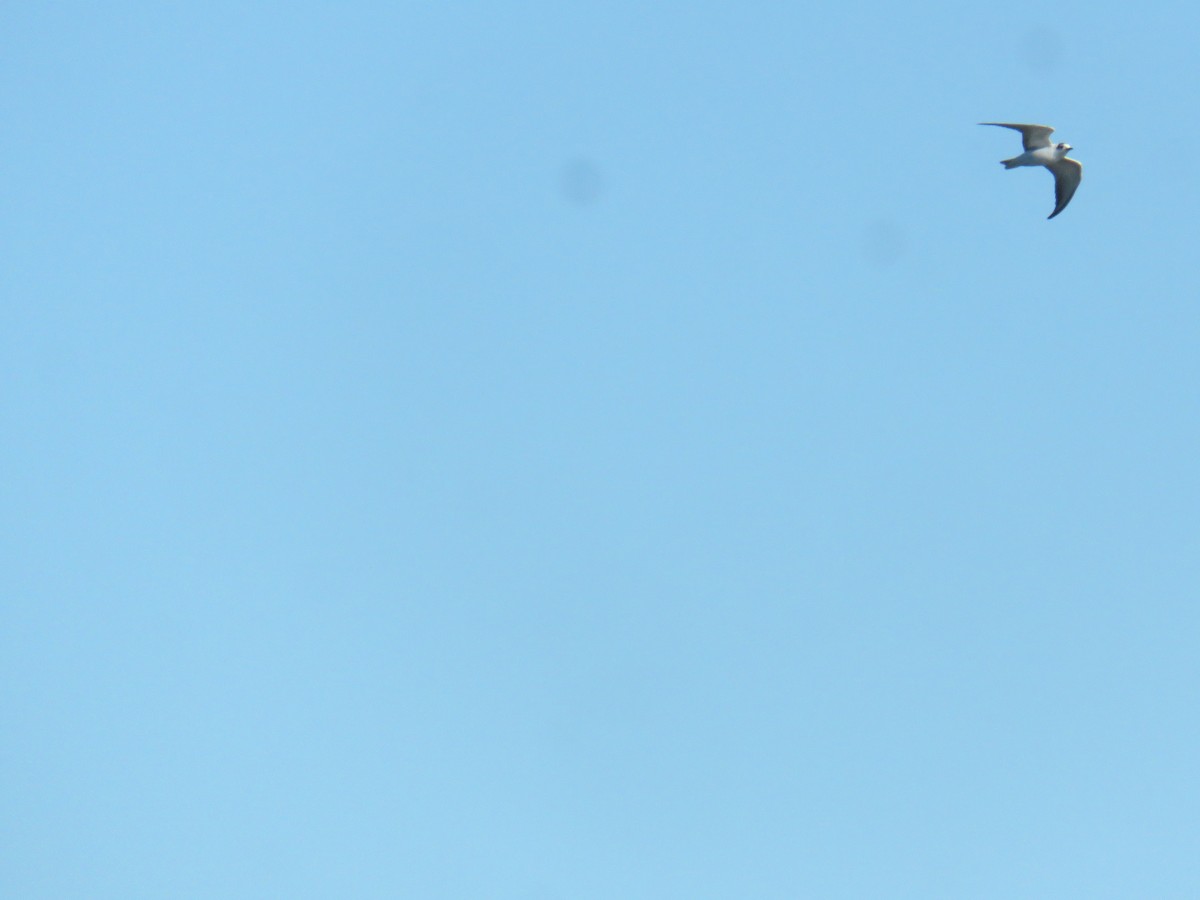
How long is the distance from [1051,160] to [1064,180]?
1.10 metres

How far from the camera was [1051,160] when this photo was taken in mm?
71062

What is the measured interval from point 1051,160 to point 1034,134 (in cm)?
116

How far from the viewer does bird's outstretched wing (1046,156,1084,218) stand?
234 feet

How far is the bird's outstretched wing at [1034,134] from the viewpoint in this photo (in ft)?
232

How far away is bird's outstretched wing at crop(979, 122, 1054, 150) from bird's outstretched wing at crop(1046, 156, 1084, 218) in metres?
0.97

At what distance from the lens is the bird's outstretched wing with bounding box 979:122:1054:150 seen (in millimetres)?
70688

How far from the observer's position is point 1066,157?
234 ft

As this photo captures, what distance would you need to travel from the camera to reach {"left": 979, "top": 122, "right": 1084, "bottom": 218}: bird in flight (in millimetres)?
70625

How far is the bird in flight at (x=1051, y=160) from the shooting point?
232ft

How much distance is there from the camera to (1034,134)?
70875 mm

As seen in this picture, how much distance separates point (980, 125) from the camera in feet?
227

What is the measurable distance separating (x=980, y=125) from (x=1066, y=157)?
4275 mm

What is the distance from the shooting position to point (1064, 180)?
71688mm

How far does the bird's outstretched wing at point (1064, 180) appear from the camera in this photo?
71.2m
